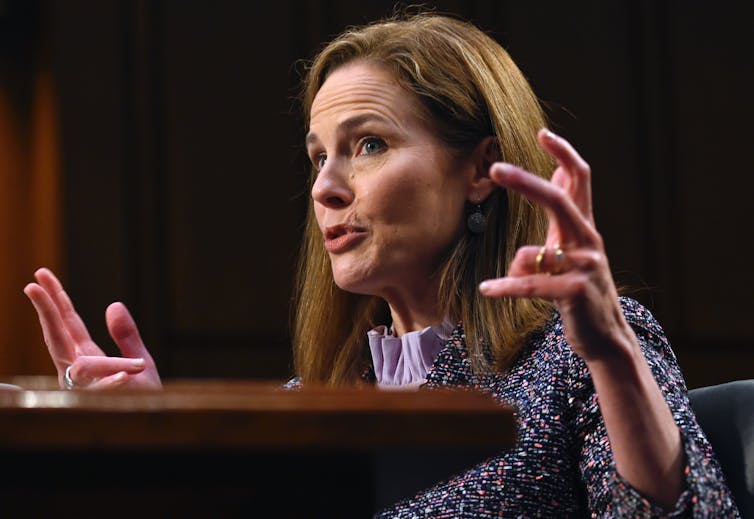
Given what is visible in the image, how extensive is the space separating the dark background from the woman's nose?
1757 millimetres

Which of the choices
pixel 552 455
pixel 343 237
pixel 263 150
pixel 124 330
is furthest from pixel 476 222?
pixel 263 150

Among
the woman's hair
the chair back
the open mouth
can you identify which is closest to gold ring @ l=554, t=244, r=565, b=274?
the chair back

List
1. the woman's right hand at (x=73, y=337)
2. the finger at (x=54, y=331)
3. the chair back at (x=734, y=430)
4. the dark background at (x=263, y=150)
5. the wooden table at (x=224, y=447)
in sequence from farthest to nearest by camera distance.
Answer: the dark background at (x=263, y=150), the finger at (x=54, y=331), the woman's right hand at (x=73, y=337), the chair back at (x=734, y=430), the wooden table at (x=224, y=447)

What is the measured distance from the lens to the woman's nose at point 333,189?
169 centimetres

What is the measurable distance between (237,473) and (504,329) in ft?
3.38

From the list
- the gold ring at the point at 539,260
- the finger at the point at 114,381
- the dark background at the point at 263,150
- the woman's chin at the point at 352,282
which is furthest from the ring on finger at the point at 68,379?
the dark background at the point at 263,150

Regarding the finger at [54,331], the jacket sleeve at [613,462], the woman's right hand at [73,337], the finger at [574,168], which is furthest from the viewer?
the finger at [54,331]

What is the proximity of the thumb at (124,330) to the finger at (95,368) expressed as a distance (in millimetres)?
261

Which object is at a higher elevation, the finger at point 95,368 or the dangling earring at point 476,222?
the dangling earring at point 476,222

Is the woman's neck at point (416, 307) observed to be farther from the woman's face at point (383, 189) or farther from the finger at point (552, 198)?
the finger at point (552, 198)

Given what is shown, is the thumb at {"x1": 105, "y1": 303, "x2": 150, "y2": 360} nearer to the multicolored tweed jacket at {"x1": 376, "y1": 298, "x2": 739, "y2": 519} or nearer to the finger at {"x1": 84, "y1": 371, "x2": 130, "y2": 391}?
the finger at {"x1": 84, "y1": 371, "x2": 130, "y2": 391}

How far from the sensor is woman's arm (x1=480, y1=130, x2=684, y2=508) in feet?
3.00

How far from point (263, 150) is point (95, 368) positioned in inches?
85.0

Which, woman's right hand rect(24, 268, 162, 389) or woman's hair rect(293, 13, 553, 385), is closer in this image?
woman's right hand rect(24, 268, 162, 389)
